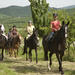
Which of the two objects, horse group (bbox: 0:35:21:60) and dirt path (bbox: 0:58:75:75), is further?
horse group (bbox: 0:35:21:60)

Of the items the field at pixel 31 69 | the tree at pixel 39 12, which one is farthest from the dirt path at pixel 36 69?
the tree at pixel 39 12

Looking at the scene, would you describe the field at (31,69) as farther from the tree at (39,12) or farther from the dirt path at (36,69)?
the tree at (39,12)

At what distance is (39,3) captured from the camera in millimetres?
60125

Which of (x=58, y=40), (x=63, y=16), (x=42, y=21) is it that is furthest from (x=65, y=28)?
(x=42, y=21)

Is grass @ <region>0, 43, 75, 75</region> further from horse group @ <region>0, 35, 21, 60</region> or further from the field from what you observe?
horse group @ <region>0, 35, 21, 60</region>

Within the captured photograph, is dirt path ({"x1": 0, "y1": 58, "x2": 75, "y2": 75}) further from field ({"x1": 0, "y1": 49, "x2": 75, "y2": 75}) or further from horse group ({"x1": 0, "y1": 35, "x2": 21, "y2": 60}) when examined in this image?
horse group ({"x1": 0, "y1": 35, "x2": 21, "y2": 60})

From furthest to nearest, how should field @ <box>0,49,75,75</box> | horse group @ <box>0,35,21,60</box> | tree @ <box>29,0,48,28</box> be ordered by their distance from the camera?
tree @ <box>29,0,48,28</box>, horse group @ <box>0,35,21,60</box>, field @ <box>0,49,75,75</box>

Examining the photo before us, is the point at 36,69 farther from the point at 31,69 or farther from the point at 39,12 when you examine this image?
the point at 39,12

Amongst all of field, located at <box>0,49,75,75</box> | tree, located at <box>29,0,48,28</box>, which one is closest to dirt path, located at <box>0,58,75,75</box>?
field, located at <box>0,49,75,75</box>

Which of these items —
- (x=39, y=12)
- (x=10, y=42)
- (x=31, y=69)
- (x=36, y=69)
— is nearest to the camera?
(x=31, y=69)

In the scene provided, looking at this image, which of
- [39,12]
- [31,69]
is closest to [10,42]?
[31,69]

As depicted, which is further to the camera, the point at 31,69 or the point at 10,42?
the point at 10,42

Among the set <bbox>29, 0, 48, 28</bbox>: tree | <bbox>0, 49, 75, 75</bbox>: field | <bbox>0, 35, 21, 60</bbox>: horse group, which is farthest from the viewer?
<bbox>29, 0, 48, 28</bbox>: tree

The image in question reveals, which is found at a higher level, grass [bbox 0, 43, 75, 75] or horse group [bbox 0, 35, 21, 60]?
horse group [bbox 0, 35, 21, 60]
